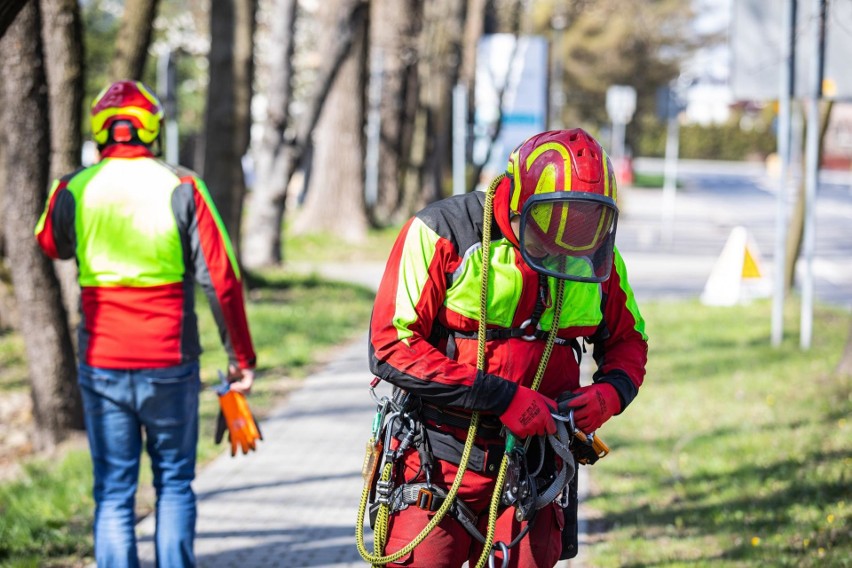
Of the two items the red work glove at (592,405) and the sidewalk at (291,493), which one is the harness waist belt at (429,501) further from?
the sidewalk at (291,493)

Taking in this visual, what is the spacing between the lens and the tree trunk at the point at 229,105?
13422mm

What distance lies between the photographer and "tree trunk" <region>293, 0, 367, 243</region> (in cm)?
2244

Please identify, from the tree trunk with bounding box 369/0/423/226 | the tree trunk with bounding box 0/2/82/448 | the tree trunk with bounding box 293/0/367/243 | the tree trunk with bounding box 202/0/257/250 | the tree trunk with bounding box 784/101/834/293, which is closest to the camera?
the tree trunk with bounding box 0/2/82/448

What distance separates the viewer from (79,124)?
7.49 m

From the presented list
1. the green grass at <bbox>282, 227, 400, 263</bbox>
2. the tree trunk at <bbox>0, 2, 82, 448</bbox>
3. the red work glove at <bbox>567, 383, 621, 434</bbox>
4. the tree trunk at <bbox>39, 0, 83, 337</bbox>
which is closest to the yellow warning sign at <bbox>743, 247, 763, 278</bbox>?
the green grass at <bbox>282, 227, 400, 263</bbox>

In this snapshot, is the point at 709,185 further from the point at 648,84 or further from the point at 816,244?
the point at 816,244

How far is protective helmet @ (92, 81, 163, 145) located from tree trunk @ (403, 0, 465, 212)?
2015cm

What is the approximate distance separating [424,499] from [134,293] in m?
1.60

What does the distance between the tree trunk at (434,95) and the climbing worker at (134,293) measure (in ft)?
66.5

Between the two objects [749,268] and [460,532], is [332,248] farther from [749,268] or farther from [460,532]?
[460,532]

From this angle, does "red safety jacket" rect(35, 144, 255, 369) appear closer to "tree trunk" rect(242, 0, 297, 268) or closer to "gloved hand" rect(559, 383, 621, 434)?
"gloved hand" rect(559, 383, 621, 434)

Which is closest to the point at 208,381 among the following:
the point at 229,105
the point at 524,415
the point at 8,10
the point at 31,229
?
the point at 31,229

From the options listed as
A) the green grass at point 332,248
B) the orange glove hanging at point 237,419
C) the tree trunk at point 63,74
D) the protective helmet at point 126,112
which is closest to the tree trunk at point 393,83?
the green grass at point 332,248

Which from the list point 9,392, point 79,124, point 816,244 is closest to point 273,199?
point 9,392
